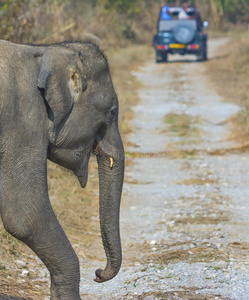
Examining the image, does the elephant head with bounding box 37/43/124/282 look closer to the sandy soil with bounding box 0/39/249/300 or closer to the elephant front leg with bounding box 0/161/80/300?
the elephant front leg with bounding box 0/161/80/300

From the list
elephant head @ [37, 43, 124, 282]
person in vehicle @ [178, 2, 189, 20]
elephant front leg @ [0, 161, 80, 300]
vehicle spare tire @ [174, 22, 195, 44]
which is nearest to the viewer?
elephant front leg @ [0, 161, 80, 300]

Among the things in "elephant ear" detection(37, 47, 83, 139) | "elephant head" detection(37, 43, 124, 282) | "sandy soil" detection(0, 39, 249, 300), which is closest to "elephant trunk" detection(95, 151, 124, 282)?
"elephant head" detection(37, 43, 124, 282)

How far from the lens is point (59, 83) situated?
371 centimetres

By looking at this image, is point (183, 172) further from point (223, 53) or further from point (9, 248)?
point (223, 53)

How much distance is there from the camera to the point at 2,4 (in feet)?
35.4

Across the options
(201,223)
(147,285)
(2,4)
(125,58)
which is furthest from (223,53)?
(147,285)

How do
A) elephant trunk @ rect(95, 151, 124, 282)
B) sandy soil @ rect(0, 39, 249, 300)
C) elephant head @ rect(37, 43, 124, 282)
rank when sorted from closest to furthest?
elephant head @ rect(37, 43, 124, 282) < elephant trunk @ rect(95, 151, 124, 282) < sandy soil @ rect(0, 39, 249, 300)

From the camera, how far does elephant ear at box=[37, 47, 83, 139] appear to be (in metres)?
3.66

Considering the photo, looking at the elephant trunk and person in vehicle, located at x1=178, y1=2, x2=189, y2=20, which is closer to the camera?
the elephant trunk

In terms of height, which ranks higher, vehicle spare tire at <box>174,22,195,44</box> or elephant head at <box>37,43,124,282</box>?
elephant head at <box>37,43,124,282</box>

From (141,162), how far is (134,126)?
2.82 m

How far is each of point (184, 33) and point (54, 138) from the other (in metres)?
21.4

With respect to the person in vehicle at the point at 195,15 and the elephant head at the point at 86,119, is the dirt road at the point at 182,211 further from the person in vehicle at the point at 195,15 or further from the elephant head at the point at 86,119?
the person in vehicle at the point at 195,15

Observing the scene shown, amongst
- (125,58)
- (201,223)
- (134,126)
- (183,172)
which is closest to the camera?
(201,223)
